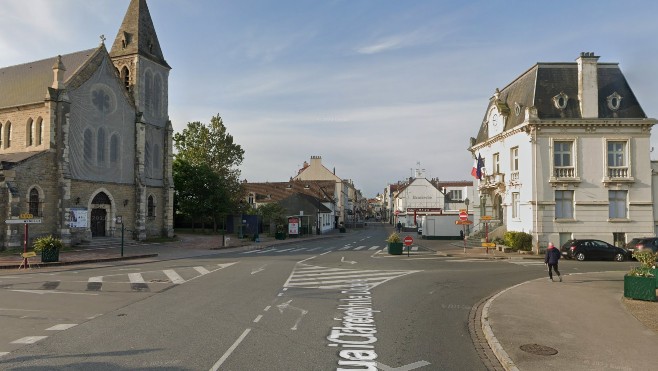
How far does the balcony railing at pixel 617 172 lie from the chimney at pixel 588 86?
378 cm

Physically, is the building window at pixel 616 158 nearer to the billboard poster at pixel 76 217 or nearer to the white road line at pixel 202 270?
the white road line at pixel 202 270

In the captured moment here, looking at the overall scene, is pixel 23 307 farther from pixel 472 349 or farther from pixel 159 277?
pixel 472 349

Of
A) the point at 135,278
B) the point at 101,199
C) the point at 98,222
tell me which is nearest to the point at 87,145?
the point at 101,199

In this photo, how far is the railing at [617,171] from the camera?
3172 cm

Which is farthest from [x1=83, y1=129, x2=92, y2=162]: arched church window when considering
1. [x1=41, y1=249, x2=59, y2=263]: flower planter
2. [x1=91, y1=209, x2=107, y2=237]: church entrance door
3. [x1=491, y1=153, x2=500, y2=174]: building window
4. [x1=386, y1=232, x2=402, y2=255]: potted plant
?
[x1=491, y1=153, x2=500, y2=174]: building window

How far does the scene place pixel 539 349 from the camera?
8.62m

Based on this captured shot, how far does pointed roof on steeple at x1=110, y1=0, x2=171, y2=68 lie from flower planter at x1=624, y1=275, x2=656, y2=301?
42.4m

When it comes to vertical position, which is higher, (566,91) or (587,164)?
(566,91)

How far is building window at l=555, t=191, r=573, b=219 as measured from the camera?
105ft

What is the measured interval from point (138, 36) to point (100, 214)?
57.4 feet

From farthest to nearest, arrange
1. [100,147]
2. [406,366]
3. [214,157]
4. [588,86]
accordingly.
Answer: [214,157]
[100,147]
[588,86]
[406,366]

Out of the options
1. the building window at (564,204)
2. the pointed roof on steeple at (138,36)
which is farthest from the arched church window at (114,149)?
the building window at (564,204)

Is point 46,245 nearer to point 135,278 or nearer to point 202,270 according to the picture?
point 135,278

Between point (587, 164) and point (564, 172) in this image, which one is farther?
point (564, 172)
